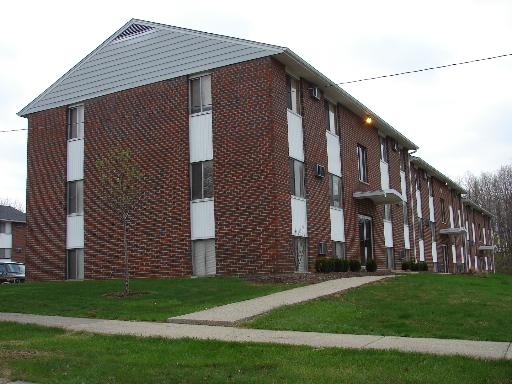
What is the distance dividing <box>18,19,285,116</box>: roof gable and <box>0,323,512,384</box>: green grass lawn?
13.8 meters

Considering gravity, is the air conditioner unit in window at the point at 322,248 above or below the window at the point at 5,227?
below

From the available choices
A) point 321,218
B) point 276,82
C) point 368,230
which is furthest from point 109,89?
point 368,230

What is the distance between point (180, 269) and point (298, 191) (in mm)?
5064

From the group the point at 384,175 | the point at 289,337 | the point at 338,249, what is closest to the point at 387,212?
the point at 384,175

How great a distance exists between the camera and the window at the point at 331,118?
25.8m

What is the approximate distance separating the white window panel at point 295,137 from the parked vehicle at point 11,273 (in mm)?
21463

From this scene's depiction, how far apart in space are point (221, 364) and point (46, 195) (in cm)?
2052

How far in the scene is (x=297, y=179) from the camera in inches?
880

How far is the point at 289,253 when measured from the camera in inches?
812

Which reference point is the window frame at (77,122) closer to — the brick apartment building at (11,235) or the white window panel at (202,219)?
the white window panel at (202,219)

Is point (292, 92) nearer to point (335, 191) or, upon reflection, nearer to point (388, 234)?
point (335, 191)

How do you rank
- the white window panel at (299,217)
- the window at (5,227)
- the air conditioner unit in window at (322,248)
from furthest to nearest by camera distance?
the window at (5,227)
the air conditioner unit in window at (322,248)
the white window panel at (299,217)

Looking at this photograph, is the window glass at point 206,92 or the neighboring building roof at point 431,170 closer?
the window glass at point 206,92

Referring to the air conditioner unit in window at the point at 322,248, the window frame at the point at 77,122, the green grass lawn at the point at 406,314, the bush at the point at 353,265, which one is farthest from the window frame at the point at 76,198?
the green grass lawn at the point at 406,314
